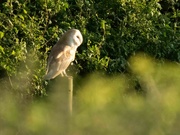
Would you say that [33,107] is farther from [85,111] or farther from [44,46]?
[44,46]

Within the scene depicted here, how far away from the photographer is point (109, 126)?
1.94 m

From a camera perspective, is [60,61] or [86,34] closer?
[60,61]

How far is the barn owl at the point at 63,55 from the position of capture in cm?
426

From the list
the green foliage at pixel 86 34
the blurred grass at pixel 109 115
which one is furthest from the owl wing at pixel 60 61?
the blurred grass at pixel 109 115

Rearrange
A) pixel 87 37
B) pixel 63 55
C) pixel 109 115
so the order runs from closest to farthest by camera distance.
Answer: pixel 109 115, pixel 63 55, pixel 87 37

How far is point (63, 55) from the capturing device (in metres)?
4.27

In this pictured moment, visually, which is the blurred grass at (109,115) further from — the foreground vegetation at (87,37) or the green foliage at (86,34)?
the green foliage at (86,34)

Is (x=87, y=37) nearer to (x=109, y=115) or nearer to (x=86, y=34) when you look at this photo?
(x=86, y=34)

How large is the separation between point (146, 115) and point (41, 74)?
147 inches

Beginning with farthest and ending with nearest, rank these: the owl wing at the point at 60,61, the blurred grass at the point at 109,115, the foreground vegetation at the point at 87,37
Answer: the foreground vegetation at the point at 87,37, the owl wing at the point at 60,61, the blurred grass at the point at 109,115

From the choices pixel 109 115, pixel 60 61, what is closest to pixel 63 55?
pixel 60 61

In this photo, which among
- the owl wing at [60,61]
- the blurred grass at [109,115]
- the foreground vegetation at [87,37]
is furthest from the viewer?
the foreground vegetation at [87,37]

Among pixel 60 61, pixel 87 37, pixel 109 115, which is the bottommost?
pixel 87 37

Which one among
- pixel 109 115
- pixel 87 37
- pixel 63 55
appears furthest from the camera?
pixel 87 37
